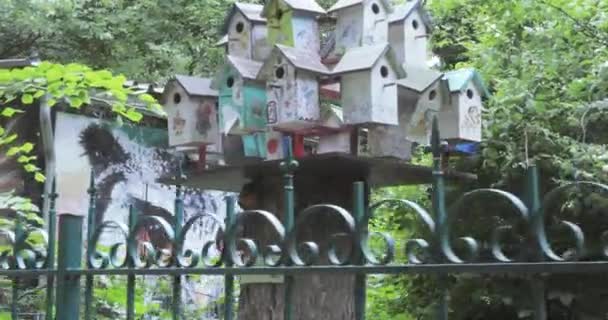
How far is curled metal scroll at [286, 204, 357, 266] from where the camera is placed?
4.87 ft

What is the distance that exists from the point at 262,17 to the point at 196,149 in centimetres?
57

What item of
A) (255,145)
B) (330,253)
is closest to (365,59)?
(255,145)

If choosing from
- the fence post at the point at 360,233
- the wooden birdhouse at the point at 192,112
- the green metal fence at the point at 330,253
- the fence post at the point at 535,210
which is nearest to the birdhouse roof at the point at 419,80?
the wooden birdhouse at the point at 192,112

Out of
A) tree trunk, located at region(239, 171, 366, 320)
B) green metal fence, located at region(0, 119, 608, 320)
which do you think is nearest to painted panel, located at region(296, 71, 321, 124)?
tree trunk, located at region(239, 171, 366, 320)

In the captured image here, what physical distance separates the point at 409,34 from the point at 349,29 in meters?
0.24

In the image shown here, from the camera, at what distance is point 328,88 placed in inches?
108

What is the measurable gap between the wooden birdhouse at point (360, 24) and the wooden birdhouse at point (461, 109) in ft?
0.96

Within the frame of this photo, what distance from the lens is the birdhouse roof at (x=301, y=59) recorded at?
252 cm

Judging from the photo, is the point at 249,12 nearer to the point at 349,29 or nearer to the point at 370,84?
the point at 349,29

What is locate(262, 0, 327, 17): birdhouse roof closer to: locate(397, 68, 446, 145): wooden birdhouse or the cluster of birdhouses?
the cluster of birdhouses

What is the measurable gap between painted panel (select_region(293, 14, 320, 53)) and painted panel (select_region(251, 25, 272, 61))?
18 cm

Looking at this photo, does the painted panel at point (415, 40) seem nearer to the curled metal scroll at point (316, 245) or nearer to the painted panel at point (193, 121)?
the painted panel at point (193, 121)

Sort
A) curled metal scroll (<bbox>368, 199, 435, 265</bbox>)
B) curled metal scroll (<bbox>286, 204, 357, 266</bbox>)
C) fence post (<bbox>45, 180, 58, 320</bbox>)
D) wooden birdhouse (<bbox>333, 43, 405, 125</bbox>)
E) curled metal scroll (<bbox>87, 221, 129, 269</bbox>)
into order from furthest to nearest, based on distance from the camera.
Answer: wooden birdhouse (<bbox>333, 43, 405, 125</bbox>) → fence post (<bbox>45, 180, 58, 320</bbox>) → curled metal scroll (<bbox>87, 221, 129, 269</bbox>) → curled metal scroll (<bbox>286, 204, 357, 266</bbox>) → curled metal scroll (<bbox>368, 199, 435, 265</bbox>)

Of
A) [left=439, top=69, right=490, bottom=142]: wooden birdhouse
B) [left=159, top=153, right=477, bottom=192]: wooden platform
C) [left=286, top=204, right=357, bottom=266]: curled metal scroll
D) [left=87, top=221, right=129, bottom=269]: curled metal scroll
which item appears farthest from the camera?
[left=439, top=69, right=490, bottom=142]: wooden birdhouse
